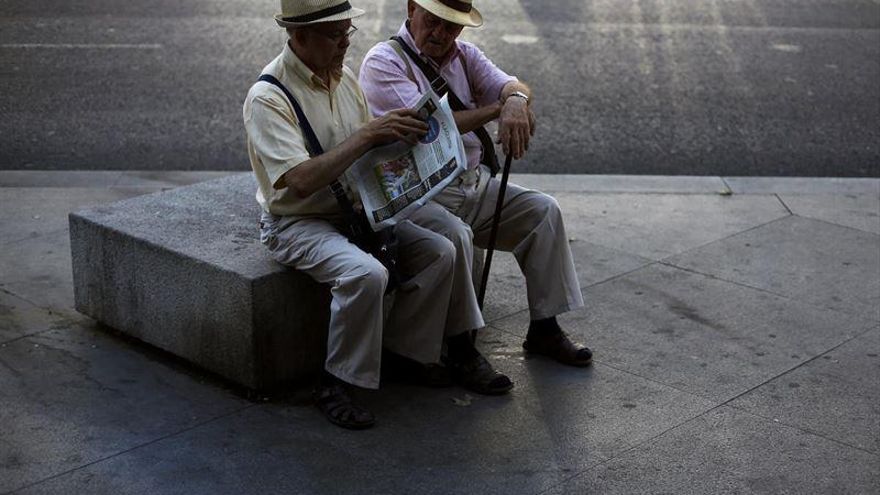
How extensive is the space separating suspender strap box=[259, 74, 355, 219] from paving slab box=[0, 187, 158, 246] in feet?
7.67

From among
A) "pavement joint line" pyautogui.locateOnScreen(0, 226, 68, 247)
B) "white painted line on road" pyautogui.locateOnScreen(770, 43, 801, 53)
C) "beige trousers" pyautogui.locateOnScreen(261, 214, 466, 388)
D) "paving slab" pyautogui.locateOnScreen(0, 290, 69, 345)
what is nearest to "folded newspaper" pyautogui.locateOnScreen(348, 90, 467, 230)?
"beige trousers" pyautogui.locateOnScreen(261, 214, 466, 388)

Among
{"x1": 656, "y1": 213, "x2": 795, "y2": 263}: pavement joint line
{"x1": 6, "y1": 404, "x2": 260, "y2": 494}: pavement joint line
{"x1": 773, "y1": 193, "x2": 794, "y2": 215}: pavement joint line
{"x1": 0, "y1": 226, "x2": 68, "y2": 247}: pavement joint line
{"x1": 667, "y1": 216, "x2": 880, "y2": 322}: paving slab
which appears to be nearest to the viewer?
{"x1": 6, "y1": 404, "x2": 260, "y2": 494}: pavement joint line

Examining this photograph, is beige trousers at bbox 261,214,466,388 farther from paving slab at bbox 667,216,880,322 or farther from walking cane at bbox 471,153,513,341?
paving slab at bbox 667,216,880,322

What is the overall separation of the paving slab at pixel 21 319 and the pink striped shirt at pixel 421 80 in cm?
164

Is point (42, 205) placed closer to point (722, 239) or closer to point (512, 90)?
point (512, 90)

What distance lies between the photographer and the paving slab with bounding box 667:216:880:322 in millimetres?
6113

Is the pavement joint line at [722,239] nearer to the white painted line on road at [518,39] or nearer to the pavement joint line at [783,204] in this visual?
the pavement joint line at [783,204]

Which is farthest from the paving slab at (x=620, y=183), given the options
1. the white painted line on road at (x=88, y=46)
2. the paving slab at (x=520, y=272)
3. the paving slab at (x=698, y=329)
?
the white painted line on road at (x=88, y=46)

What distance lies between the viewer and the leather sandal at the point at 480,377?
4.96 m

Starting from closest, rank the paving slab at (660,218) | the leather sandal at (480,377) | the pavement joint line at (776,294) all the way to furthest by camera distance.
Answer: the leather sandal at (480,377), the pavement joint line at (776,294), the paving slab at (660,218)

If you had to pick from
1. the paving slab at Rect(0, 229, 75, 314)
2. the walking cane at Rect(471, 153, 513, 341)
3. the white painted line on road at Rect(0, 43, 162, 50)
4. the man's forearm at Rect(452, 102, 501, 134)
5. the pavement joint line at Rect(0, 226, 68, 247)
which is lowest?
the paving slab at Rect(0, 229, 75, 314)

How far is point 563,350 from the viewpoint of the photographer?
5.27m

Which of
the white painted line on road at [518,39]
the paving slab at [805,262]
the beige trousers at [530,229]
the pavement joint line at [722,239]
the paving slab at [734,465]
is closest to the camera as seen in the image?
the paving slab at [734,465]

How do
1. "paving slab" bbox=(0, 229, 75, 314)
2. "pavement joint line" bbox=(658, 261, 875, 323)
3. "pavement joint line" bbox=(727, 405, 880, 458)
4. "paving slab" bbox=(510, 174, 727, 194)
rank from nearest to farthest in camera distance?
"pavement joint line" bbox=(727, 405, 880, 458)
"paving slab" bbox=(0, 229, 75, 314)
"pavement joint line" bbox=(658, 261, 875, 323)
"paving slab" bbox=(510, 174, 727, 194)
